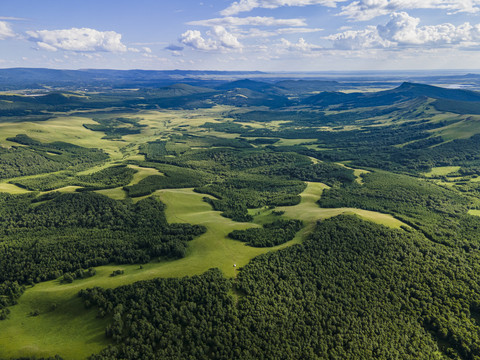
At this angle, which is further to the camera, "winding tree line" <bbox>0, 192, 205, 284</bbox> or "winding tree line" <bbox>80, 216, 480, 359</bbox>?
"winding tree line" <bbox>0, 192, 205, 284</bbox>

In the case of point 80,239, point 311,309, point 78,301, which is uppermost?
point 80,239

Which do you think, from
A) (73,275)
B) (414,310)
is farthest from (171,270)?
(414,310)

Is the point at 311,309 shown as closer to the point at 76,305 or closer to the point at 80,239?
the point at 76,305


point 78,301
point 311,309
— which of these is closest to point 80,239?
point 78,301

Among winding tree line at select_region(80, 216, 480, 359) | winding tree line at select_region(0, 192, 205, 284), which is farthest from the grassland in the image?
winding tree line at select_region(0, 192, 205, 284)

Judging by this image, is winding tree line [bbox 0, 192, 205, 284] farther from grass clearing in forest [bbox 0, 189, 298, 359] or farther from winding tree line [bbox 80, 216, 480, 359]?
winding tree line [bbox 80, 216, 480, 359]

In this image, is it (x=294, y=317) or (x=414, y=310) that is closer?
(x=294, y=317)

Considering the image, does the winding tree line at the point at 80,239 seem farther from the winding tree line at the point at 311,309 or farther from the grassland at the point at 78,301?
the winding tree line at the point at 311,309

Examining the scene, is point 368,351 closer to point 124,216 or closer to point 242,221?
point 242,221

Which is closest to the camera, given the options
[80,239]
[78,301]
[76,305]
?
[76,305]

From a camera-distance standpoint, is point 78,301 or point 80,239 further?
point 80,239

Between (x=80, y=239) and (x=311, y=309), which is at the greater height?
(x=80, y=239)
